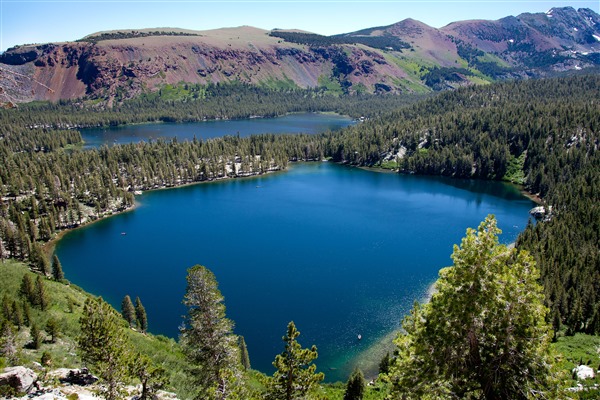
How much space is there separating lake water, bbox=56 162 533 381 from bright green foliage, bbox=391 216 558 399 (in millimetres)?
49027

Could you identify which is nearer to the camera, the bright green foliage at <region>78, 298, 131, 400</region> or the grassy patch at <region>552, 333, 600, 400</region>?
the bright green foliage at <region>78, 298, 131, 400</region>

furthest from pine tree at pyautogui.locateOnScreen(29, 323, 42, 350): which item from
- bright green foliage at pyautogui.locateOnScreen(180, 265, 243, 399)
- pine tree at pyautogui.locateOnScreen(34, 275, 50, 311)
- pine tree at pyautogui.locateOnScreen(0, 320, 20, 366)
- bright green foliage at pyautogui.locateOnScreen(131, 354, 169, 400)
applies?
bright green foliage at pyautogui.locateOnScreen(180, 265, 243, 399)

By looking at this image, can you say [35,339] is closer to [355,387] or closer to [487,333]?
[355,387]

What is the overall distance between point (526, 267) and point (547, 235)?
95.0 m

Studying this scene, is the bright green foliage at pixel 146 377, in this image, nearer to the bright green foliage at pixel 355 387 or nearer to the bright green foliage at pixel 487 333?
the bright green foliage at pixel 355 387

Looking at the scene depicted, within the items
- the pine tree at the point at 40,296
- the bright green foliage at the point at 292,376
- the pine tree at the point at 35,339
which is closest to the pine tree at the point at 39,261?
the pine tree at the point at 40,296

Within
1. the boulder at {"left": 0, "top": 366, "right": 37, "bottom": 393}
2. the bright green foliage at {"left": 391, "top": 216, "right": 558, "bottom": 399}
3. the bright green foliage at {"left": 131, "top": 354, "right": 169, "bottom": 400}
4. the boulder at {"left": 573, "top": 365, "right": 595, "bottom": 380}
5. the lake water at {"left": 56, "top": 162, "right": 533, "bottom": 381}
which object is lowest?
the lake water at {"left": 56, "top": 162, "right": 533, "bottom": 381}

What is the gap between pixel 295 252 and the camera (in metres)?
104

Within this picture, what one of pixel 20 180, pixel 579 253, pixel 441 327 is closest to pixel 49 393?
pixel 441 327

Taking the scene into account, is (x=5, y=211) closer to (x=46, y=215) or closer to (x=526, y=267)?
(x=46, y=215)

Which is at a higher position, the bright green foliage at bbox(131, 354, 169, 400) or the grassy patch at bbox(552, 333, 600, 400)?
the bright green foliage at bbox(131, 354, 169, 400)

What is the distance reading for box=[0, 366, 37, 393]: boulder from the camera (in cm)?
2953

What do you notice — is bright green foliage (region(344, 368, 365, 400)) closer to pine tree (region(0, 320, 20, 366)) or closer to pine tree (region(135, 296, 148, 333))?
pine tree (region(0, 320, 20, 366))

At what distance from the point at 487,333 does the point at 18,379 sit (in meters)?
31.5
